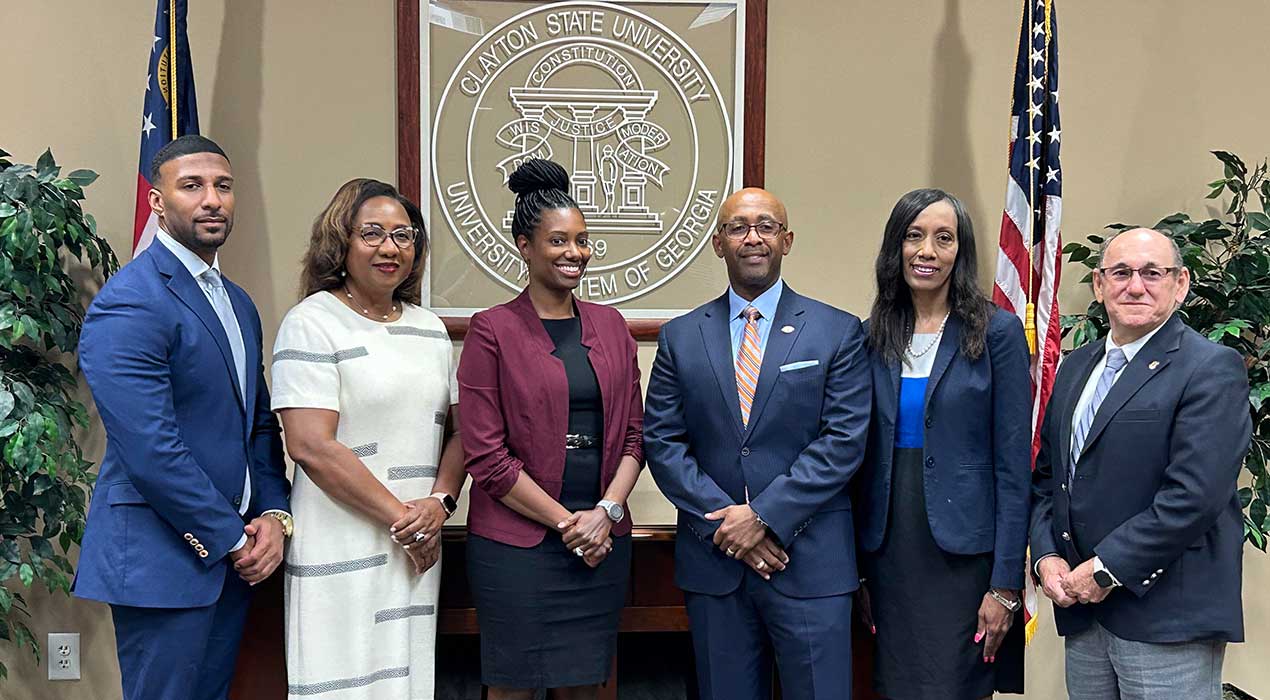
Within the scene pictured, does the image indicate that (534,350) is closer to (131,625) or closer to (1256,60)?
(131,625)

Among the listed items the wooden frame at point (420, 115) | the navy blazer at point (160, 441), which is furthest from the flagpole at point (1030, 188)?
the navy blazer at point (160, 441)

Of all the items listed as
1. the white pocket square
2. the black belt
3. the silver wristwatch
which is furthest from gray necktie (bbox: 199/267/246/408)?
the white pocket square

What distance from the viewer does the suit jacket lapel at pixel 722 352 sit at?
2199 millimetres

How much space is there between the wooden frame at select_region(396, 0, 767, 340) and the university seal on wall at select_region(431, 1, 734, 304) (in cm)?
7

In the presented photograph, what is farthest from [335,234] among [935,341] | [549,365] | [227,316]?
[935,341]

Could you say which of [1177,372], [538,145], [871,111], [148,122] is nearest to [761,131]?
[871,111]

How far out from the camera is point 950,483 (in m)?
2.11

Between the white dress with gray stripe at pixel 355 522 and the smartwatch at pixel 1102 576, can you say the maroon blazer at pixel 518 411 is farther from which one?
the smartwatch at pixel 1102 576

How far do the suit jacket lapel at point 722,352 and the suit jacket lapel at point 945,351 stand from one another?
423mm

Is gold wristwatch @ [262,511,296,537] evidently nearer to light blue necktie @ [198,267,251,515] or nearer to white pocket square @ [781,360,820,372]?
light blue necktie @ [198,267,251,515]

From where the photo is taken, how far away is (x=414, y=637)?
7.33 feet

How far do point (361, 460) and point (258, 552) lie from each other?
0.97 ft

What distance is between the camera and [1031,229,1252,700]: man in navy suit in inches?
76.5

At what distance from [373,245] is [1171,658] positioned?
191 centimetres
